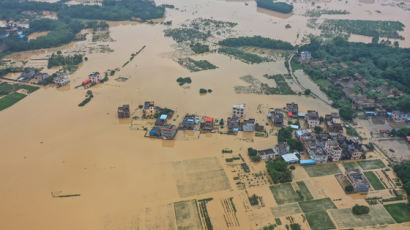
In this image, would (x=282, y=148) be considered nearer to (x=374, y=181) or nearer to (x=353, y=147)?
(x=353, y=147)

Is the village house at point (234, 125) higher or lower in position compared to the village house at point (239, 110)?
lower

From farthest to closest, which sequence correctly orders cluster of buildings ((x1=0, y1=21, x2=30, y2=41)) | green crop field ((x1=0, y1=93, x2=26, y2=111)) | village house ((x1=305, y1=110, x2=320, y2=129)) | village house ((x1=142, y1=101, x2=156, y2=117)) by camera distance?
cluster of buildings ((x1=0, y1=21, x2=30, y2=41)) → green crop field ((x1=0, y1=93, x2=26, y2=111)) → village house ((x1=142, y1=101, x2=156, y2=117)) → village house ((x1=305, y1=110, x2=320, y2=129))

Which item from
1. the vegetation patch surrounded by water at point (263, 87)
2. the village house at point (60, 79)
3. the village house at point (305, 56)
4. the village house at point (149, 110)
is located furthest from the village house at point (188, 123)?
the village house at point (305, 56)

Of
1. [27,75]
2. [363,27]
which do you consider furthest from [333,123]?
[363,27]

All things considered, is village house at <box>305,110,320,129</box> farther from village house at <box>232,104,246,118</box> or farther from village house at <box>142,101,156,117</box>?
village house at <box>142,101,156,117</box>

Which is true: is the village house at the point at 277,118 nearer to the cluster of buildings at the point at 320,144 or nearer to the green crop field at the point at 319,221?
the cluster of buildings at the point at 320,144

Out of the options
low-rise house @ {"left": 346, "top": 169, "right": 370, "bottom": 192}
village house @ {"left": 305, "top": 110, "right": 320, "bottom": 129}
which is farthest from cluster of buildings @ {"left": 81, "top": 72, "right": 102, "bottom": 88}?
low-rise house @ {"left": 346, "top": 169, "right": 370, "bottom": 192}
